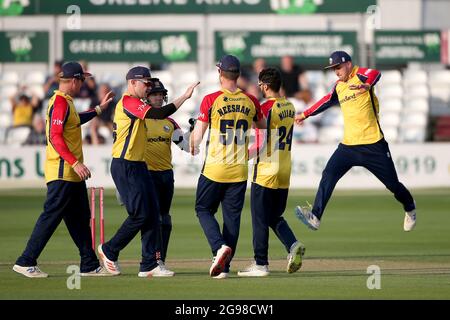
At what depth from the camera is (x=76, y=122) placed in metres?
12.5

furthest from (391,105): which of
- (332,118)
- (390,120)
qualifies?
(332,118)

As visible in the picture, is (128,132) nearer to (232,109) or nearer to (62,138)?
(62,138)

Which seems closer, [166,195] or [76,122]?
[76,122]

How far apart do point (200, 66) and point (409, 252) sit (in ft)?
50.9

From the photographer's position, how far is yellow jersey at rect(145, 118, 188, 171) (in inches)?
523

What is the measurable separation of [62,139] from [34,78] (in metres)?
17.7

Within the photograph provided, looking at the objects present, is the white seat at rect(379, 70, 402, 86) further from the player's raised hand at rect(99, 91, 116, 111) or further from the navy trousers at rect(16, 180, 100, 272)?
the navy trousers at rect(16, 180, 100, 272)

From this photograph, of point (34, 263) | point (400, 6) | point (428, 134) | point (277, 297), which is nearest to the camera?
point (277, 297)

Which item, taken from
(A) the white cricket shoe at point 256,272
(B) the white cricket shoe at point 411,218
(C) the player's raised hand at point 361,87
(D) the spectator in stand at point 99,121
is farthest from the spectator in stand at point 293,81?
(A) the white cricket shoe at point 256,272

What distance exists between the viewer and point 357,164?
14.4m

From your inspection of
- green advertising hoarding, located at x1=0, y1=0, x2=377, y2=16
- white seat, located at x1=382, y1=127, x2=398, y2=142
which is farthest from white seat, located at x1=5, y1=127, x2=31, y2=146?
white seat, located at x1=382, y1=127, x2=398, y2=142

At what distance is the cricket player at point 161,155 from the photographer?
13.3 metres
